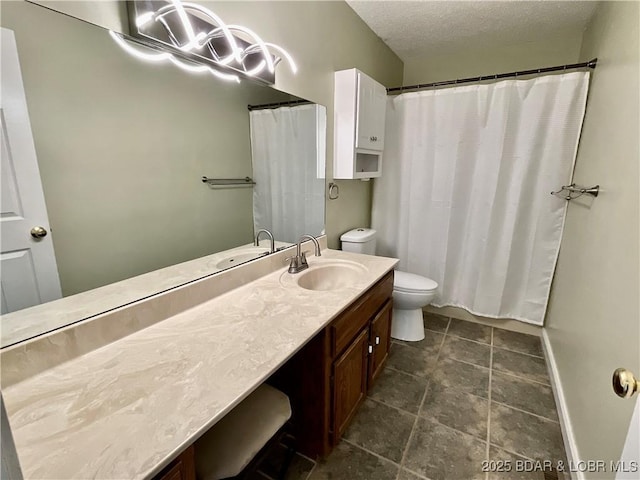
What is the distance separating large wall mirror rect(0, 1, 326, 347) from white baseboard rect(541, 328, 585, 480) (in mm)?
1723

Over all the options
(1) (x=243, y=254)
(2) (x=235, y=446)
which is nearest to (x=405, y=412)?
(2) (x=235, y=446)

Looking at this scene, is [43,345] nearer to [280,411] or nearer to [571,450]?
[280,411]

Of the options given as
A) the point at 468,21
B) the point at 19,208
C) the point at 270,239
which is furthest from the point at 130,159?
A: the point at 468,21

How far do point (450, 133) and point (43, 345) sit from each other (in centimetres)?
262

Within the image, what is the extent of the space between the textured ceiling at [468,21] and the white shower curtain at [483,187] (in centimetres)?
46

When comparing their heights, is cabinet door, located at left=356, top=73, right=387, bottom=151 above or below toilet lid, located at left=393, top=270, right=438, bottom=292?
above

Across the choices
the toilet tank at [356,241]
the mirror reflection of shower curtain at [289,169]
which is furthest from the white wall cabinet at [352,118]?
the toilet tank at [356,241]

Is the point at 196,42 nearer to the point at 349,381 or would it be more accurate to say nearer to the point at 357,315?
the point at 357,315

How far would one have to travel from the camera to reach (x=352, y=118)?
1964 millimetres

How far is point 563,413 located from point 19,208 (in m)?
2.40

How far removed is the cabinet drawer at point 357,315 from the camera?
1.26 metres

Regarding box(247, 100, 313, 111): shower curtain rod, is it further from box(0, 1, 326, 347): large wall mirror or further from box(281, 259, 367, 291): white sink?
box(281, 259, 367, 291): white sink

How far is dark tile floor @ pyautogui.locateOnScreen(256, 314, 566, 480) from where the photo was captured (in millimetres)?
1378

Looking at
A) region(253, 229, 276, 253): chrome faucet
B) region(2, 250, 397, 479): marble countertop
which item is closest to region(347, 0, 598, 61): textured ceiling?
region(253, 229, 276, 253): chrome faucet
